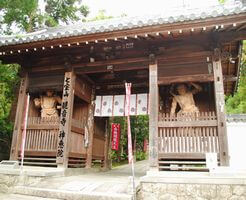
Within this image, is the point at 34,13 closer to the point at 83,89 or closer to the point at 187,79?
the point at 83,89

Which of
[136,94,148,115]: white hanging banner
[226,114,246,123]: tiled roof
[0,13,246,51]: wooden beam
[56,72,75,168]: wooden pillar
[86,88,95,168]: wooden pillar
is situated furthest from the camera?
[226,114,246,123]: tiled roof

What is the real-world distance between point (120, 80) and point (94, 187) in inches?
207

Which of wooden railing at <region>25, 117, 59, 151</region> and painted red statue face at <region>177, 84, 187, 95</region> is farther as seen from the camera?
wooden railing at <region>25, 117, 59, 151</region>

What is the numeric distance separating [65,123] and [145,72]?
369 centimetres

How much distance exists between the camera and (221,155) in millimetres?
5492

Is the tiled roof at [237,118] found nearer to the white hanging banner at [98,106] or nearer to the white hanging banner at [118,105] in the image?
the white hanging banner at [118,105]

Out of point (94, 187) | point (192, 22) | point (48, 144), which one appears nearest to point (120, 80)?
point (48, 144)

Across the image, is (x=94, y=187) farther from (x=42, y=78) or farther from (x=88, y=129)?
(x=42, y=78)

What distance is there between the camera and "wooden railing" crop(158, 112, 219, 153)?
5.75 m

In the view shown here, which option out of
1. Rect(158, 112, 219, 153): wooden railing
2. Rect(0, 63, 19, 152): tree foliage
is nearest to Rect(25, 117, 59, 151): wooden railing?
Rect(0, 63, 19, 152): tree foliage

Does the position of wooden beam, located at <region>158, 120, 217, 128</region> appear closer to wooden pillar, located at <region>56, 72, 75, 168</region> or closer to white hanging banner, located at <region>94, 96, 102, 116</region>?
wooden pillar, located at <region>56, 72, 75, 168</region>

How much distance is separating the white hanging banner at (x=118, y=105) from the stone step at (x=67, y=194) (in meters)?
4.56

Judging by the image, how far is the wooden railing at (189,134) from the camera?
5750 millimetres

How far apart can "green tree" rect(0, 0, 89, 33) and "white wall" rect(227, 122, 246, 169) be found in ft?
36.4
